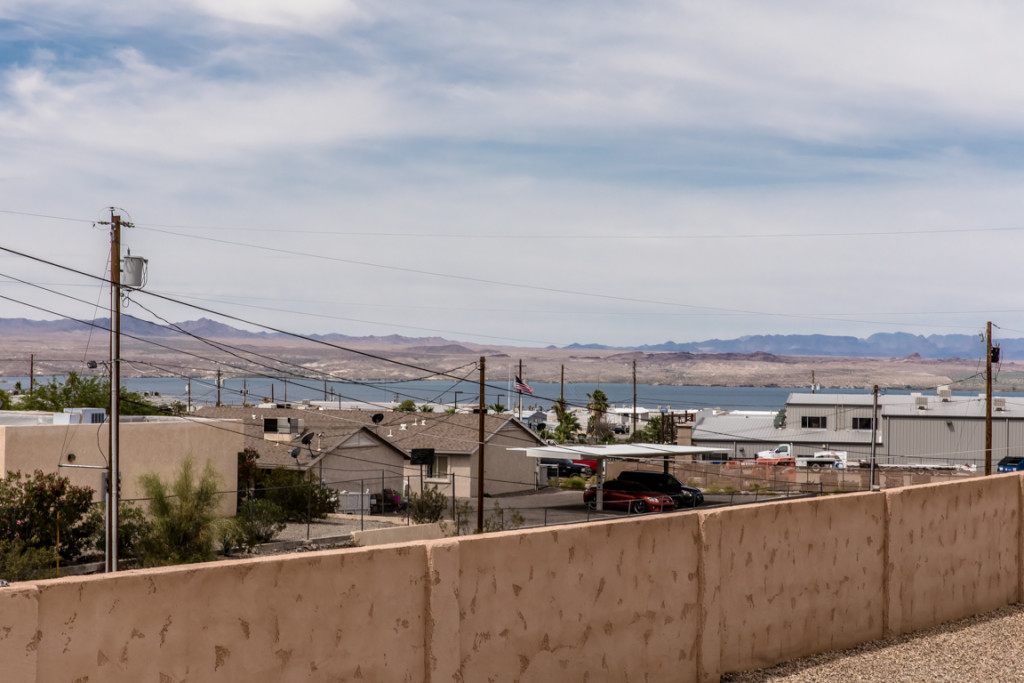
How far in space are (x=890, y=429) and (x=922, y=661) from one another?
71309 millimetres

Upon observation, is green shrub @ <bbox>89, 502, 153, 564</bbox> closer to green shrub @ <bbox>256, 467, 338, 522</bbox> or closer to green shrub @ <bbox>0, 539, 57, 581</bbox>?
green shrub @ <bbox>0, 539, 57, 581</bbox>

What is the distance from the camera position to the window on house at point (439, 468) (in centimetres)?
6525

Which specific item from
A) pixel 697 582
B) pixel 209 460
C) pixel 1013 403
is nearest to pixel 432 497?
pixel 209 460

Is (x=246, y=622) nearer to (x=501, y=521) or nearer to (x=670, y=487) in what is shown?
(x=501, y=521)

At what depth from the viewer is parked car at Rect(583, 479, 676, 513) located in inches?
2025

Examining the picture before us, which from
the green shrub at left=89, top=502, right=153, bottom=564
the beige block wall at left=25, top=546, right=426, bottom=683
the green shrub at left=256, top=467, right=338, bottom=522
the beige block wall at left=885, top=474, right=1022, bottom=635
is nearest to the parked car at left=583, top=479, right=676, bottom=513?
the green shrub at left=256, top=467, right=338, bottom=522

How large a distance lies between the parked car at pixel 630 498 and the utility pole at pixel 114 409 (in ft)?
82.2

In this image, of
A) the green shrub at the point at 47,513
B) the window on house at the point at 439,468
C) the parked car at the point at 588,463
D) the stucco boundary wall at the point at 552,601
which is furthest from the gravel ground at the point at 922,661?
the parked car at the point at 588,463

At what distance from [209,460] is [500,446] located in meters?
26.1

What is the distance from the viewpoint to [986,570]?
1552 cm

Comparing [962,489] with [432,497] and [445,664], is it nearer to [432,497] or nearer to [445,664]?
[445,664]

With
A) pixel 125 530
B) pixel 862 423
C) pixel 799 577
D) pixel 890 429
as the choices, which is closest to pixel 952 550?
pixel 799 577

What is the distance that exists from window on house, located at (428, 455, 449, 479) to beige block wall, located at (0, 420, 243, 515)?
1900cm

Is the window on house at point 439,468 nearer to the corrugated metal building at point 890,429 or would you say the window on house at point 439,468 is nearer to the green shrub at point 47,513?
the green shrub at point 47,513
